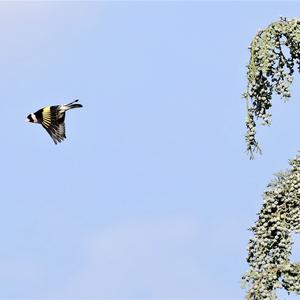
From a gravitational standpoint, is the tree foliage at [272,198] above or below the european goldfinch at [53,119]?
below

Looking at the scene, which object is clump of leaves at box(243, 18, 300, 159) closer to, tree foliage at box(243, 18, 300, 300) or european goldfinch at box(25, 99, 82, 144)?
tree foliage at box(243, 18, 300, 300)

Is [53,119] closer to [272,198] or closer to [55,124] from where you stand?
[55,124]

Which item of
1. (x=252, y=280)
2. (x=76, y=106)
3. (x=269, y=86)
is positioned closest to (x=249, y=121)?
(x=269, y=86)

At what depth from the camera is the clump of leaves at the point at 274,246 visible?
10.2 metres

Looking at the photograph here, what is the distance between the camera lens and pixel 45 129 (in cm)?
1872

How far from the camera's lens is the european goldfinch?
1855cm

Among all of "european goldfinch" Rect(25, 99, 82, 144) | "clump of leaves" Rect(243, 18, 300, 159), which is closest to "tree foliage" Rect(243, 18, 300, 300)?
"clump of leaves" Rect(243, 18, 300, 159)

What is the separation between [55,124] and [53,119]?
0.47ft

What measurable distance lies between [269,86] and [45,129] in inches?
334

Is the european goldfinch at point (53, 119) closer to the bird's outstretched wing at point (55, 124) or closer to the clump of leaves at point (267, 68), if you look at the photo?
the bird's outstretched wing at point (55, 124)

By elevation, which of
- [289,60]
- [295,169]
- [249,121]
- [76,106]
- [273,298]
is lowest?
[273,298]

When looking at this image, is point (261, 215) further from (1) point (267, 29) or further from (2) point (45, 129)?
(2) point (45, 129)

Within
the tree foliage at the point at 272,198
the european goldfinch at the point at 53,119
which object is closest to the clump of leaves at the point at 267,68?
the tree foliage at the point at 272,198

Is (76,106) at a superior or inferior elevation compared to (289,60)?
superior
